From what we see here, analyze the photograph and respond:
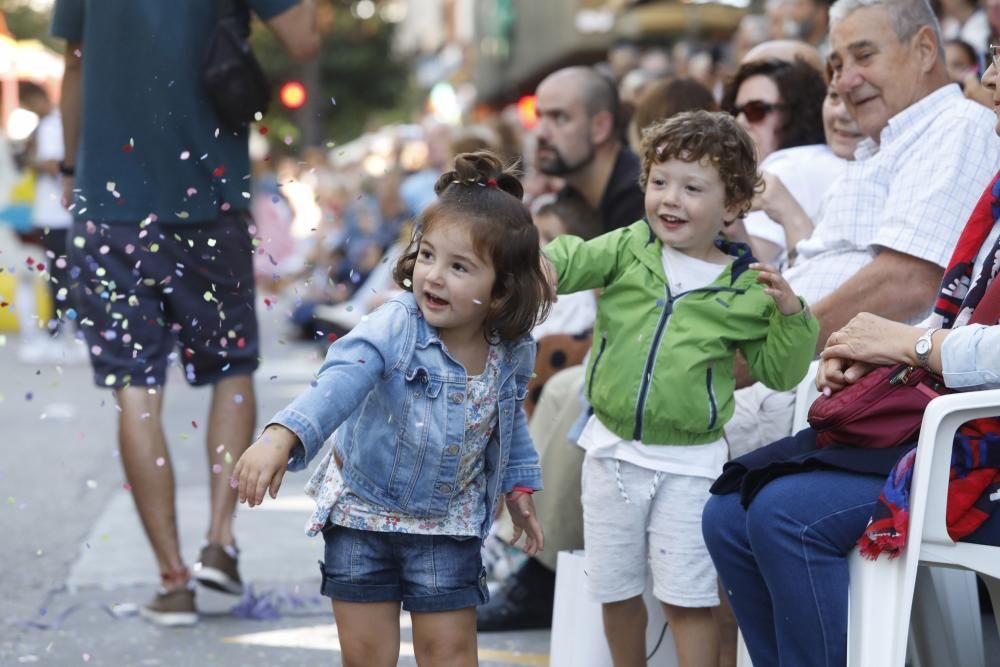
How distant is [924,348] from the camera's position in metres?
3.03

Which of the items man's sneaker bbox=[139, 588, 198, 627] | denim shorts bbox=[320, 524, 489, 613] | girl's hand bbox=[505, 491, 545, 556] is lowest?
man's sneaker bbox=[139, 588, 198, 627]

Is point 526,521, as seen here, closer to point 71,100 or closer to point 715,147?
point 715,147

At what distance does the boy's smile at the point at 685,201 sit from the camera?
3482mm

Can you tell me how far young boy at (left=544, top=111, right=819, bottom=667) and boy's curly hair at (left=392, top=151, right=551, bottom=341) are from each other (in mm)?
260

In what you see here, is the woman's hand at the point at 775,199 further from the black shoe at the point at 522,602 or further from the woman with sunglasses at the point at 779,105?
the black shoe at the point at 522,602

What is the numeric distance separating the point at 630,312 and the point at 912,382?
2.31ft

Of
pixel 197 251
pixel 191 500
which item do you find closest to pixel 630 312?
pixel 197 251

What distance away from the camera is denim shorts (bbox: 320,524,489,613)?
3193 millimetres

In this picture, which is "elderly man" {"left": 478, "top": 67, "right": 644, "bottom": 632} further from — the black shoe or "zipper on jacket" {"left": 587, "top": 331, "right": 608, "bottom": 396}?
"zipper on jacket" {"left": 587, "top": 331, "right": 608, "bottom": 396}

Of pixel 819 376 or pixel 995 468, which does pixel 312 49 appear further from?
pixel 995 468

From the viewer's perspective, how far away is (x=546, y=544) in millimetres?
4414

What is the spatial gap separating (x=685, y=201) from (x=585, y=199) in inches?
89.6

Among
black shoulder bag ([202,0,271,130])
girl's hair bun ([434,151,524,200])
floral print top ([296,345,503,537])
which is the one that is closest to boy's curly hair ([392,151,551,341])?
girl's hair bun ([434,151,524,200])

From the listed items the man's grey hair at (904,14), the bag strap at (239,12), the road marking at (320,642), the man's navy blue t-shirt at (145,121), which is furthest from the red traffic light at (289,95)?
the man's grey hair at (904,14)
